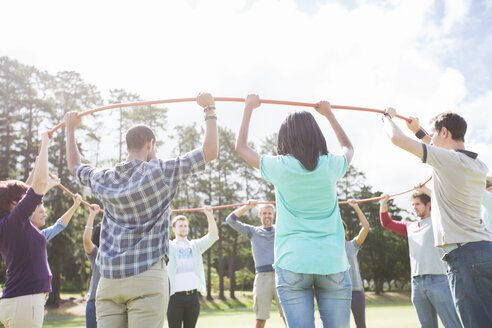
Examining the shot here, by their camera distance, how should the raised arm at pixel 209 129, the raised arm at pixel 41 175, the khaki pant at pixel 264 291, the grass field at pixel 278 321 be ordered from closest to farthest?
1. the raised arm at pixel 209 129
2. the raised arm at pixel 41 175
3. the khaki pant at pixel 264 291
4. the grass field at pixel 278 321

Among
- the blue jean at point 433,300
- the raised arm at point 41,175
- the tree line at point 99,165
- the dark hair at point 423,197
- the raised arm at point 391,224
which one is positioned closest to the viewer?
the raised arm at point 41,175

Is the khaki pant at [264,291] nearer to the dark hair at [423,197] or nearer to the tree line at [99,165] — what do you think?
the dark hair at [423,197]

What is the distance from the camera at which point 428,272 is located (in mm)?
5484

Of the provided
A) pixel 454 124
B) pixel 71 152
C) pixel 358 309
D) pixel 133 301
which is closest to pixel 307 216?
pixel 133 301

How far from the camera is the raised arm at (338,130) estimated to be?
3156mm

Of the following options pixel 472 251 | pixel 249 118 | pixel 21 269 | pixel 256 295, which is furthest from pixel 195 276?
pixel 472 251

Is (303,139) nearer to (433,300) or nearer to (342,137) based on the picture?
(342,137)

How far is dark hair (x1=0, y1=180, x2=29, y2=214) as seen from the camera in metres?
3.79

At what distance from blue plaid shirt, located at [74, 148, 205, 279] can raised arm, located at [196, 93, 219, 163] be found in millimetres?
67

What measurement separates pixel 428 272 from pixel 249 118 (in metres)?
3.92

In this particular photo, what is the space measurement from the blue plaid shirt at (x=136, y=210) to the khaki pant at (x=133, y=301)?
59mm

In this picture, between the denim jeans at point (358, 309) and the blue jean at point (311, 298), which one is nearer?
the blue jean at point (311, 298)

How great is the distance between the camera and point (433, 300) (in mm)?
5297

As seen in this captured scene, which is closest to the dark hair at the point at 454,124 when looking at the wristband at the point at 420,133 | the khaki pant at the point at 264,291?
the wristband at the point at 420,133
